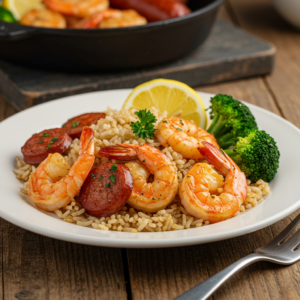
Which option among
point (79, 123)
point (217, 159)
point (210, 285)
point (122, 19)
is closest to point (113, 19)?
point (122, 19)

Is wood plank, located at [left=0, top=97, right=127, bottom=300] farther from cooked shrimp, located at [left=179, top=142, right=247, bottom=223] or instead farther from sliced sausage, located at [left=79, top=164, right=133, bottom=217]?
cooked shrimp, located at [left=179, top=142, right=247, bottom=223]

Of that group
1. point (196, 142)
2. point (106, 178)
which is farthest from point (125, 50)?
point (106, 178)

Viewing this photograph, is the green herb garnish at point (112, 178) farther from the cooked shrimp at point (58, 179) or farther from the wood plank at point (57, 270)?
the wood plank at point (57, 270)

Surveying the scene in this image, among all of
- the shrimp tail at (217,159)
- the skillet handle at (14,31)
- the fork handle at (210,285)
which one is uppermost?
the shrimp tail at (217,159)

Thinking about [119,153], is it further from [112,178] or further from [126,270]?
[126,270]

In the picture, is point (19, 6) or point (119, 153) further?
point (19, 6)

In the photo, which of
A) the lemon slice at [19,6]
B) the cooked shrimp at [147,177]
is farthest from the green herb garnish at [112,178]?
the lemon slice at [19,6]

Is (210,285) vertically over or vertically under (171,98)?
over
